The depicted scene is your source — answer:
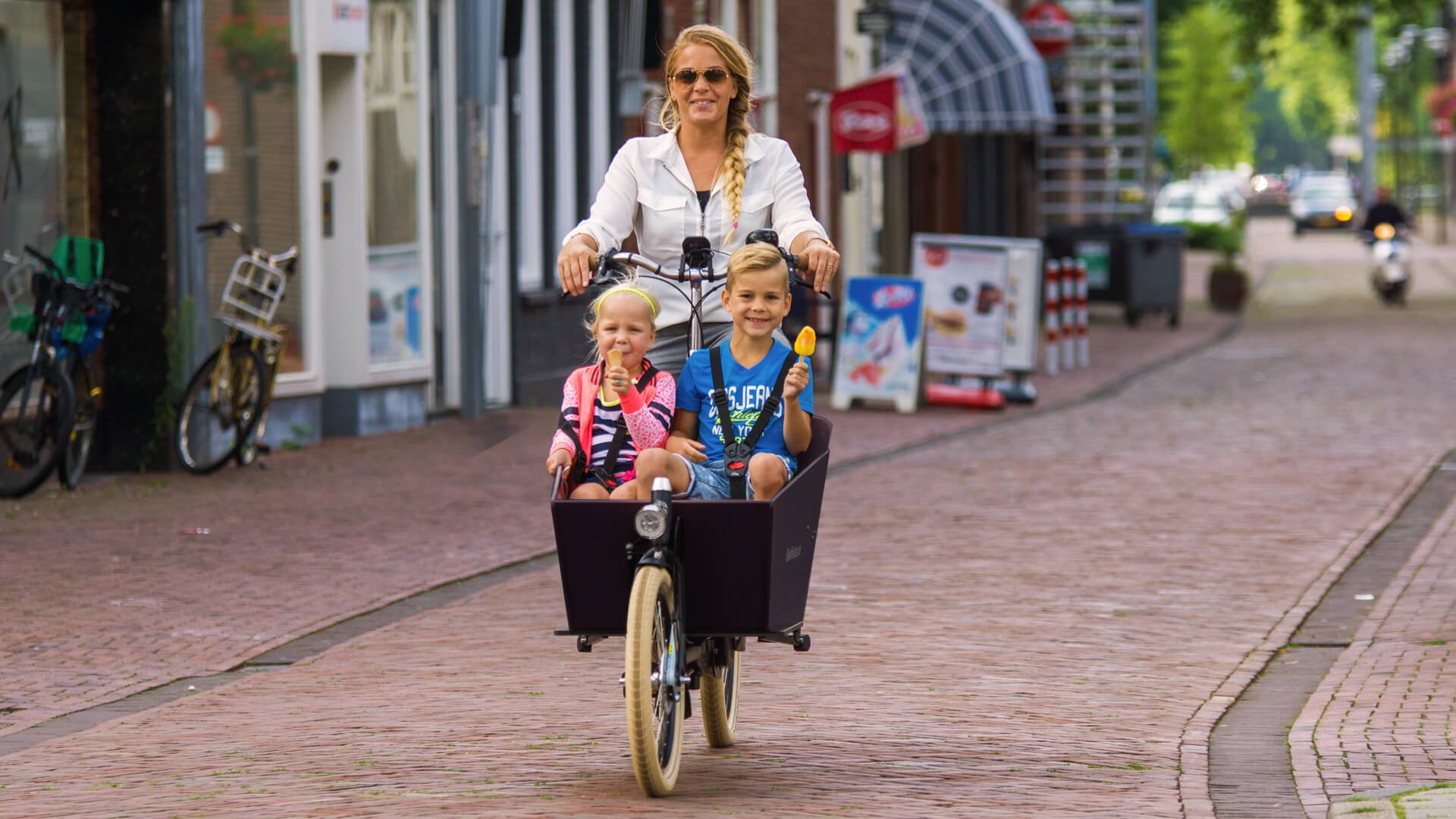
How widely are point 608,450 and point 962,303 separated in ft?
40.1

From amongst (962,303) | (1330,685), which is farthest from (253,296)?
(1330,685)

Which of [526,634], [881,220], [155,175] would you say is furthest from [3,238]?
[881,220]

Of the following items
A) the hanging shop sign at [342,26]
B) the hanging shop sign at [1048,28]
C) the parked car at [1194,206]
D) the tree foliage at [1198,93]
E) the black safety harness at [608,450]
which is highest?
the tree foliage at [1198,93]

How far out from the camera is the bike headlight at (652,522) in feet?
16.9

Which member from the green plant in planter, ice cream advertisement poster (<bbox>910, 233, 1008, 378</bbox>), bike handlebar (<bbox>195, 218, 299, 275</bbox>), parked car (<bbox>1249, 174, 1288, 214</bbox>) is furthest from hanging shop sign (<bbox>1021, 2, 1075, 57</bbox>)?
A: parked car (<bbox>1249, 174, 1288, 214</bbox>)

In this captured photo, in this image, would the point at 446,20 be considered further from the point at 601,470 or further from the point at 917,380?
the point at 601,470

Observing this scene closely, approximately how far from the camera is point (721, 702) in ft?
19.5

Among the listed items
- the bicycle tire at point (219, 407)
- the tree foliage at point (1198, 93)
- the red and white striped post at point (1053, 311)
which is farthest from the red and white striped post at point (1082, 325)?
the tree foliage at point (1198, 93)

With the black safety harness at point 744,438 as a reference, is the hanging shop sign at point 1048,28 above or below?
above

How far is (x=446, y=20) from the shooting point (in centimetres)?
1602

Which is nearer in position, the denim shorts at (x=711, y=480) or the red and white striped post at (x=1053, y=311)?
the denim shorts at (x=711, y=480)

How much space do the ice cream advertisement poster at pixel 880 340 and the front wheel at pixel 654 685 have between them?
37.3 feet

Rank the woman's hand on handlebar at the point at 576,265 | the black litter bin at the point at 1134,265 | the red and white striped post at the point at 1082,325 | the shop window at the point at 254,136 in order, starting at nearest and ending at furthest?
the woman's hand on handlebar at the point at 576,265, the shop window at the point at 254,136, the red and white striped post at the point at 1082,325, the black litter bin at the point at 1134,265

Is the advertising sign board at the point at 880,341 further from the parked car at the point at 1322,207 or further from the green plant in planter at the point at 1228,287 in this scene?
the parked car at the point at 1322,207
